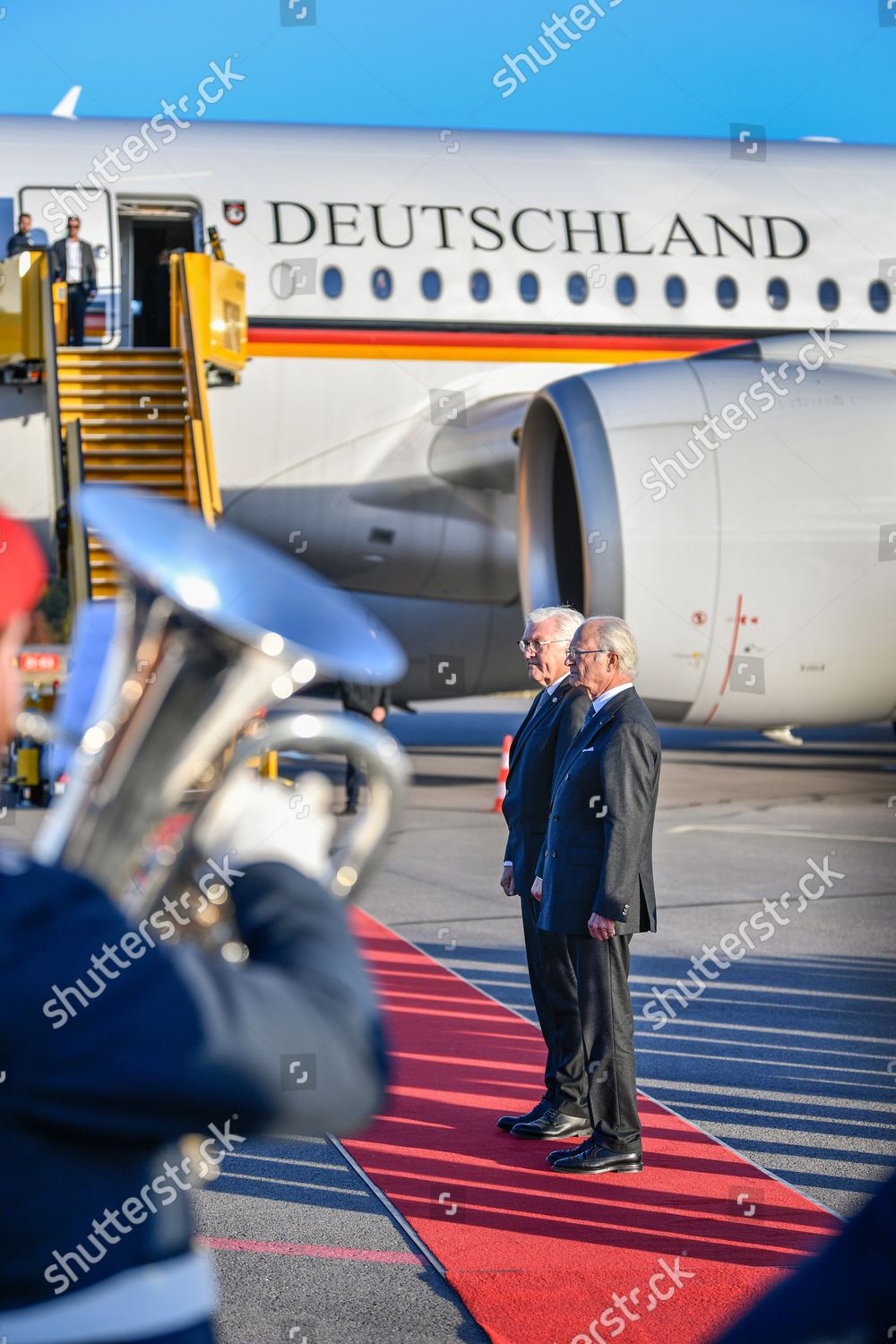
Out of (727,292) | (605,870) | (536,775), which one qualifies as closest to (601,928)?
(605,870)

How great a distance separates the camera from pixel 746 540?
27.6 ft

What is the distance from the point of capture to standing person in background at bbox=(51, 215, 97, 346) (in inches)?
405

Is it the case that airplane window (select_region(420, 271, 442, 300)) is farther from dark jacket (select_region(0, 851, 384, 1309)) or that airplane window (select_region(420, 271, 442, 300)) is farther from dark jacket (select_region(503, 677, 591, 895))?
dark jacket (select_region(0, 851, 384, 1309))

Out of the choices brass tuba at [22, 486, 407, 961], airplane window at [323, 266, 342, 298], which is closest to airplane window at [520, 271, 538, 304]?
airplane window at [323, 266, 342, 298]

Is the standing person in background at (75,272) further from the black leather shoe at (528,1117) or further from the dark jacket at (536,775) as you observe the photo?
the black leather shoe at (528,1117)

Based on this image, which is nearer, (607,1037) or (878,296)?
(607,1037)

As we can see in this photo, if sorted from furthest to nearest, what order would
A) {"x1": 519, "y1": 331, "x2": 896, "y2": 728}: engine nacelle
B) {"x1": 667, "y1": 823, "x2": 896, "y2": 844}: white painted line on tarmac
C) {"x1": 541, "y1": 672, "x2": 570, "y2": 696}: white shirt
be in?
{"x1": 667, "y1": 823, "x2": 896, "y2": 844}: white painted line on tarmac, {"x1": 519, "y1": 331, "x2": 896, "y2": 728}: engine nacelle, {"x1": 541, "y1": 672, "x2": 570, "y2": 696}: white shirt

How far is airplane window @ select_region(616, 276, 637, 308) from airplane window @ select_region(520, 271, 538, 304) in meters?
0.63

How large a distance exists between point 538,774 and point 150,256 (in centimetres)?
914

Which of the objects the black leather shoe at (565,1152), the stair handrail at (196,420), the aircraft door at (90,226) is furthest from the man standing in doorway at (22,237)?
the black leather shoe at (565,1152)

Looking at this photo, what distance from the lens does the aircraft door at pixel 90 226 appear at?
10617 millimetres

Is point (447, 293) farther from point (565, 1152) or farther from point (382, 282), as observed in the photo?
point (565, 1152)

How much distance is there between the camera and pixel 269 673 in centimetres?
142

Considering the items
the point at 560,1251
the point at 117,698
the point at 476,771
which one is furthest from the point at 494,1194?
the point at 476,771
